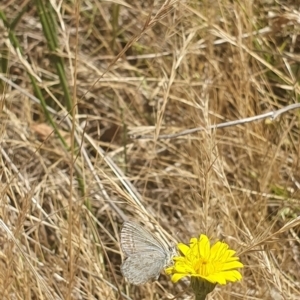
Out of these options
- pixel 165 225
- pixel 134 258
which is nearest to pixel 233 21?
pixel 165 225

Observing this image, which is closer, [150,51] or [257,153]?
[257,153]

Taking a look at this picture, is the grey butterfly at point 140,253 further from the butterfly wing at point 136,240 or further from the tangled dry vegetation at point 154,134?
the tangled dry vegetation at point 154,134

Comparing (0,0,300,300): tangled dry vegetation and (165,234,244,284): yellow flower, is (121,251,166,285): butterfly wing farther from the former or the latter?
(0,0,300,300): tangled dry vegetation

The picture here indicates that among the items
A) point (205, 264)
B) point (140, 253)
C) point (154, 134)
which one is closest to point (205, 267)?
point (205, 264)

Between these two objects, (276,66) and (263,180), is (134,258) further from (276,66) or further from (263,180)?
(276,66)

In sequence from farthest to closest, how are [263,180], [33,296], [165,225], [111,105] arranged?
1. [111,105]
2. [165,225]
3. [263,180]
4. [33,296]

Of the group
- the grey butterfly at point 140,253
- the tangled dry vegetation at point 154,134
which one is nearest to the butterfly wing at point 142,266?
the grey butterfly at point 140,253

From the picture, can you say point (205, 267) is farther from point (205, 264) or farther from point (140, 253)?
point (140, 253)

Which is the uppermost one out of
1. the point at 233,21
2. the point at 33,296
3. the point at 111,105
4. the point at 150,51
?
the point at 233,21
